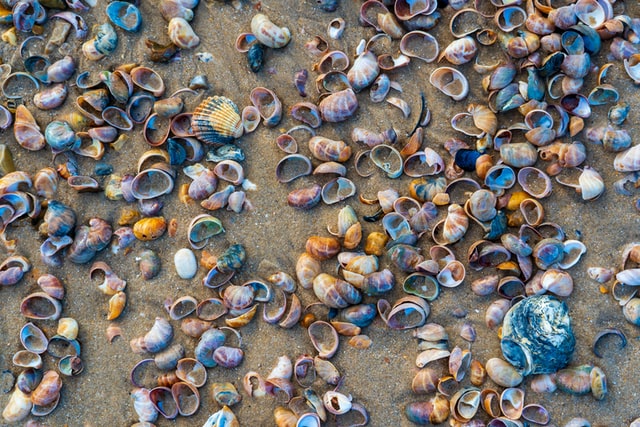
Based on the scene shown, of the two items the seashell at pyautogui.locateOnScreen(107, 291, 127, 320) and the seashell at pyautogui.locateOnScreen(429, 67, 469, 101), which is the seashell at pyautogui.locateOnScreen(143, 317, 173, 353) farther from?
the seashell at pyautogui.locateOnScreen(429, 67, 469, 101)

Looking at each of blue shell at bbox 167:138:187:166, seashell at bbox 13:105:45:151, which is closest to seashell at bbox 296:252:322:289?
blue shell at bbox 167:138:187:166

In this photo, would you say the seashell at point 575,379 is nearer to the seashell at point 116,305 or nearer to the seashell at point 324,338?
the seashell at point 324,338

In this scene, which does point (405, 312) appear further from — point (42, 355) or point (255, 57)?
point (42, 355)

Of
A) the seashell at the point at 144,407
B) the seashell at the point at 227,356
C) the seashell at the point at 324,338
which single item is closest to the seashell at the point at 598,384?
the seashell at the point at 324,338

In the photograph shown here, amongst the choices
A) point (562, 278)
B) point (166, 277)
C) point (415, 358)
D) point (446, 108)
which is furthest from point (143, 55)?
point (562, 278)

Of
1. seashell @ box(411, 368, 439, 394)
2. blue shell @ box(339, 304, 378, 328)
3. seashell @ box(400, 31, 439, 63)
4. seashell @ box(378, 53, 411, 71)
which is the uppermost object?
seashell @ box(400, 31, 439, 63)

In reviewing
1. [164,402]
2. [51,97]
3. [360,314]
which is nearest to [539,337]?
[360,314]
